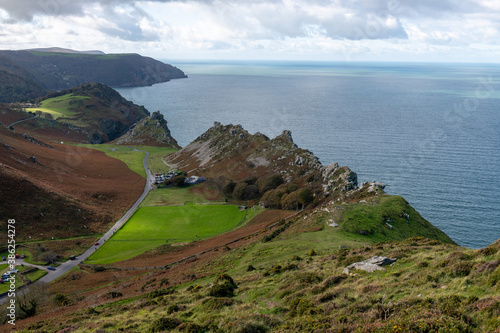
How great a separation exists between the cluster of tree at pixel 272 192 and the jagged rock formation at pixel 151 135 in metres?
A: 90.2

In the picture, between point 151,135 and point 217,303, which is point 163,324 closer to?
point 217,303

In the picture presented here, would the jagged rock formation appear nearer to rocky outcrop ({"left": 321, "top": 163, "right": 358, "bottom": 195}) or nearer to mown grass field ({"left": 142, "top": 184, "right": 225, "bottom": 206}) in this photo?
mown grass field ({"left": 142, "top": 184, "right": 225, "bottom": 206})

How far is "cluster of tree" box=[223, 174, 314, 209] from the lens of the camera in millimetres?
72812

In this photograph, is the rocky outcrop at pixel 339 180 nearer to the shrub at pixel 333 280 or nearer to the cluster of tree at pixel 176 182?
the shrub at pixel 333 280

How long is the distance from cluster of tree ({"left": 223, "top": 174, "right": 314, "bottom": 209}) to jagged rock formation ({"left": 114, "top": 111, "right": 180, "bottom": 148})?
3551 inches

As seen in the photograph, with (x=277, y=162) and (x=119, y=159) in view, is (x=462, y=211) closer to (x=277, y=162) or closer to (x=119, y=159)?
(x=277, y=162)

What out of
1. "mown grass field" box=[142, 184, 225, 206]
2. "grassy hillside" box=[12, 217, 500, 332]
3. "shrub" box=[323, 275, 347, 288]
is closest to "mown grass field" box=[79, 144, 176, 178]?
"mown grass field" box=[142, 184, 225, 206]

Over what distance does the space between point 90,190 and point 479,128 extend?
177 m

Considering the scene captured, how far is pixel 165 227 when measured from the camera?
72688 millimetres

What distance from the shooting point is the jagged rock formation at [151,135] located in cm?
17726

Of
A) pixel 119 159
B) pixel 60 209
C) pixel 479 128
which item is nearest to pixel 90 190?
pixel 60 209

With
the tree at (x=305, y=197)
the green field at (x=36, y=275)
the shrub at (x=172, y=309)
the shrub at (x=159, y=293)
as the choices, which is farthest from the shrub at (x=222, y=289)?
the tree at (x=305, y=197)

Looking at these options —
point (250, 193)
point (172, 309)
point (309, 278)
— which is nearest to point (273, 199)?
point (250, 193)

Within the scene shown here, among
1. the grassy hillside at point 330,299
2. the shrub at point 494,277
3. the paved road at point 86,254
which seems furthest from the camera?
the paved road at point 86,254
